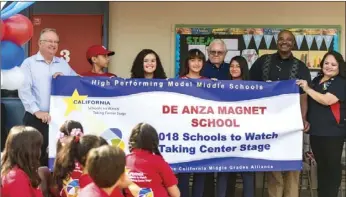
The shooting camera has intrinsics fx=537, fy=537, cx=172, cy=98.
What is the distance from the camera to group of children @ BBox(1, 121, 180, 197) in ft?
9.25

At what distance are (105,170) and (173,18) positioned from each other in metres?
4.65

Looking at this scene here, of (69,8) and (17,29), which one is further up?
(69,8)

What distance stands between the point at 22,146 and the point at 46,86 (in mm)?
1697

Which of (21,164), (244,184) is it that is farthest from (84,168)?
(244,184)

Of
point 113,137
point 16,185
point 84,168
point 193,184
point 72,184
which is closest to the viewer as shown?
point 16,185

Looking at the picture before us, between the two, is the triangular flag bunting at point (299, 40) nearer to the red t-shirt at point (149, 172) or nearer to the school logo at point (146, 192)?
the red t-shirt at point (149, 172)

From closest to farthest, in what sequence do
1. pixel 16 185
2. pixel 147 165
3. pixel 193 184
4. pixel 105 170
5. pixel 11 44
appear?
pixel 105 170, pixel 16 185, pixel 147 165, pixel 11 44, pixel 193 184

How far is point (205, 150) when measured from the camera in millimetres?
5078

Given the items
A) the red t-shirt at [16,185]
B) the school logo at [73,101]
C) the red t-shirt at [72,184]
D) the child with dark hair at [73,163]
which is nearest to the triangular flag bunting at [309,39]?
the school logo at [73,101]

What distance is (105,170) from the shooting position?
276 centimetres

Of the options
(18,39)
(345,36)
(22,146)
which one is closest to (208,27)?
(345,36)

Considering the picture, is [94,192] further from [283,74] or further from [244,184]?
[283,74]

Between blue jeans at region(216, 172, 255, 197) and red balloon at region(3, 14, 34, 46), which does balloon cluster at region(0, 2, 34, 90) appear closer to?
red balloon at region(3, 14, 34, 46)

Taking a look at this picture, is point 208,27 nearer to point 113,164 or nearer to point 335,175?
point 335,175
